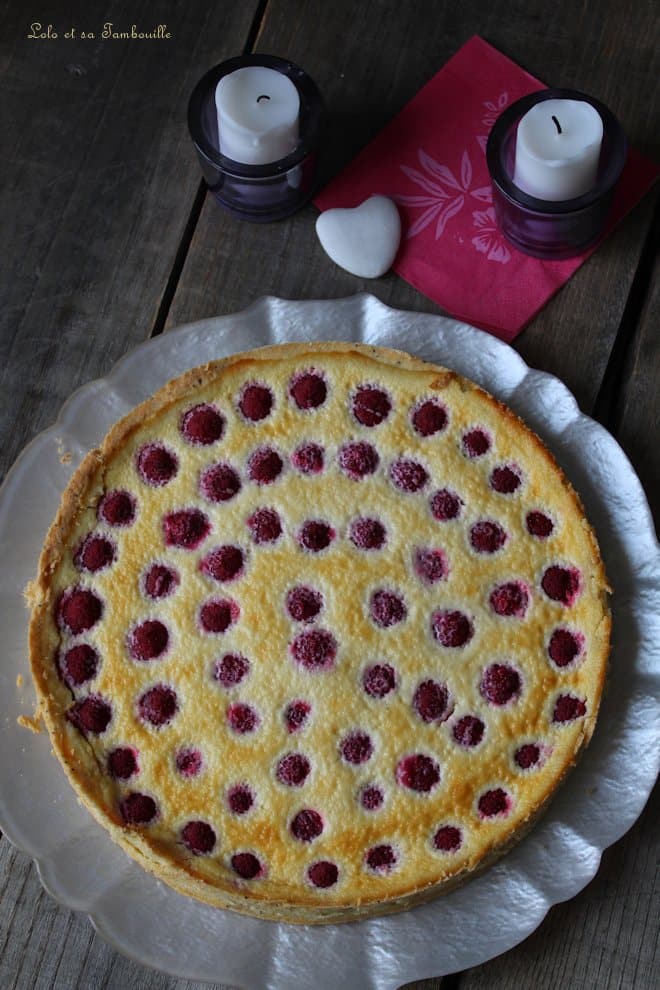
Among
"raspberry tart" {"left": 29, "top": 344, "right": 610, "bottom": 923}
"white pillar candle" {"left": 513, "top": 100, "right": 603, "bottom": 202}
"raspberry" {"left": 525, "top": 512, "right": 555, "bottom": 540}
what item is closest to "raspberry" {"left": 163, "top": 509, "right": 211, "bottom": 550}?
"raspberry tart" {"left": 29, "top": 344, "right": 610, "bottom": 923}

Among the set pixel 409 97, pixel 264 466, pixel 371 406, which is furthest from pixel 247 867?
pixel 409 97

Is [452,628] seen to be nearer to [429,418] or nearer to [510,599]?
[510,599]

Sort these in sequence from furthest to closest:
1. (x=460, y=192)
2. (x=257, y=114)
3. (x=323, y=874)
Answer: (x=460, y=192) → (x=257, y=114) → (x=323, y=874)

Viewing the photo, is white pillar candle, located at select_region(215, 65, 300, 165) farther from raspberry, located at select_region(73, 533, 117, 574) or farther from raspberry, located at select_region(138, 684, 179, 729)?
raspberry, located at select_region(138, 684, 179, 729)

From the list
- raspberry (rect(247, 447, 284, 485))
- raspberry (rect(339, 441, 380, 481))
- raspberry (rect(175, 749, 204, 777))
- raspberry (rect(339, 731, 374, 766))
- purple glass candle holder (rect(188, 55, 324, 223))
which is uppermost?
purple glass candle holder (rect(188, 55, 324, 223))

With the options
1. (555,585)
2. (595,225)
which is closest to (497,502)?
(555,585)

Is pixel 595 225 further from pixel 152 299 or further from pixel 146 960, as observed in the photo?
pixel 146 960

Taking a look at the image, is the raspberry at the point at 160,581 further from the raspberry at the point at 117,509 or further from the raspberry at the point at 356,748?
the raspberry at the point at 356,748
